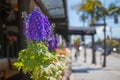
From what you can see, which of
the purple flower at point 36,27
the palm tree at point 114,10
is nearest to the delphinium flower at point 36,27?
the purple flower at point 36,27

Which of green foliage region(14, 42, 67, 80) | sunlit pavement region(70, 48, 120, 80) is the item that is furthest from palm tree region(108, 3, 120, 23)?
green foliage region(14, 42, 67, 80)

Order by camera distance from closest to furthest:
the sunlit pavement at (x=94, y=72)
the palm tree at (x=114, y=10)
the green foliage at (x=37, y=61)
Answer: the green foliage at (x=37, y=61) < the sunlit pavement at (x=94, y=72) < the palm tree at (x=114, y=10)

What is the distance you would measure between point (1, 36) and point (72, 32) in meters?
23.9

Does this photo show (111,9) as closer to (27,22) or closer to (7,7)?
(7,7)

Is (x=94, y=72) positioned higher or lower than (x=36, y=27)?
lower

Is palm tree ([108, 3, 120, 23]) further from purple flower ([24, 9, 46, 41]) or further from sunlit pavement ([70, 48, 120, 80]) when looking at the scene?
purple flower ([24, 9, 46, 41])

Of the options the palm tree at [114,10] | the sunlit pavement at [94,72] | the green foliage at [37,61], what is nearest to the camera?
the green foliage at [37,61]

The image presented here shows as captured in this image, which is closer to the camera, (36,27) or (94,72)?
(36,27)

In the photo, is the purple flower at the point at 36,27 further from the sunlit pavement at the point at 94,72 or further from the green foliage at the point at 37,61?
the sunlit pavement at the point at 94,72

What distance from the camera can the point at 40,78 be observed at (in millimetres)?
6828

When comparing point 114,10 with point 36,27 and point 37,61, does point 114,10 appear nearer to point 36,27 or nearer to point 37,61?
point 36,27

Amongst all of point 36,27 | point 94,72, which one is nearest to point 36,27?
point 36,27

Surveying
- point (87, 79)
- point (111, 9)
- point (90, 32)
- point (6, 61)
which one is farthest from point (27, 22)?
point (111, 9)

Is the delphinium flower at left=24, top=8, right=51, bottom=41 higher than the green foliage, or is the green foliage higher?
the delphinium flower at left=24, top=8, right=51, bottom=41
